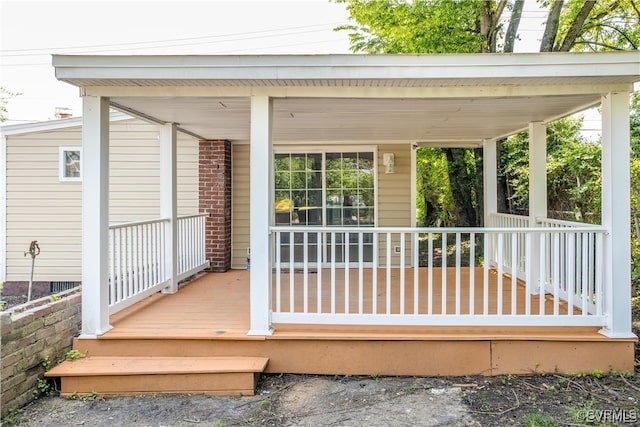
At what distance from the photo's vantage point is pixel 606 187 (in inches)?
146

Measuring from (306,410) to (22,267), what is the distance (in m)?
7.04

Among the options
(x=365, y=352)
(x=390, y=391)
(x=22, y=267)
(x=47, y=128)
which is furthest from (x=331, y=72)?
(x=22, y=267)

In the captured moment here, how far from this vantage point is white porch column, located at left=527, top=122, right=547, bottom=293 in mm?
5203

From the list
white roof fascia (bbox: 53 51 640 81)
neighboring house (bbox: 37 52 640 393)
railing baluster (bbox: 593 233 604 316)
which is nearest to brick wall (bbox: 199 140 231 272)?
neighboring house (bbox: 37 52 640 393)

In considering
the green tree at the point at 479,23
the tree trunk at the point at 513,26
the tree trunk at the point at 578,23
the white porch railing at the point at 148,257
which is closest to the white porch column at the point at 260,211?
the white porch railing at the point at 148,257

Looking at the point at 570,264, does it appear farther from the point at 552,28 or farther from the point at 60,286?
the point at 60,286

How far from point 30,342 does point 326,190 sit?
15.9ft

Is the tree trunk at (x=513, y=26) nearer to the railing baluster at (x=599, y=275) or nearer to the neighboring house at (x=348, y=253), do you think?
the neighboring house at (x=348, y=253)

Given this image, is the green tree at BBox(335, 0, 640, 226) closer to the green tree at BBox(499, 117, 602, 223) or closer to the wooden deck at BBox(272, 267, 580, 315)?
the green tree at BBox(499, 117, 602, 223)

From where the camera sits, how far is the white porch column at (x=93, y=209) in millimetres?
3777

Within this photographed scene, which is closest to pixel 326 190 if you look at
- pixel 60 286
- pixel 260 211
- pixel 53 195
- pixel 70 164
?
pixel 260 211

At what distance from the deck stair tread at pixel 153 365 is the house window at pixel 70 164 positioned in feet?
16.9

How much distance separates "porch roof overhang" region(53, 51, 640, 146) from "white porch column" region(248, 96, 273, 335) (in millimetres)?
209

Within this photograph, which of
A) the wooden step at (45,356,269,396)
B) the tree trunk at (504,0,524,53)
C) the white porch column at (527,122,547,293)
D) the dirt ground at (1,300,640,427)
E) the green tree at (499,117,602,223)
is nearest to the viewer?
the dirt ground at (1,300,640,427)
